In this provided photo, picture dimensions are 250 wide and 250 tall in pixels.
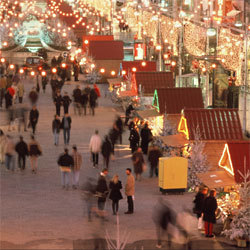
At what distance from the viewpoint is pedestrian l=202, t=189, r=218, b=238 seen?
1933 centimetres

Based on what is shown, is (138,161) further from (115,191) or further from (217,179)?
(217,179)

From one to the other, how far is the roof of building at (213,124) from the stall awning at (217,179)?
18.0 ft

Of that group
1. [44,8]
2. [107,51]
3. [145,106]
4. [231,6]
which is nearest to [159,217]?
[145,106]

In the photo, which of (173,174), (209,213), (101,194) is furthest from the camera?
(173,174)

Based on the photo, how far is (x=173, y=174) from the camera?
24.0 m

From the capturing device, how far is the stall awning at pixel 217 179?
20859 mm

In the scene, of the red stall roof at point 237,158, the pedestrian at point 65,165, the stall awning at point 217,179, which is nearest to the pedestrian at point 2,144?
the pedestrian at point 65,165

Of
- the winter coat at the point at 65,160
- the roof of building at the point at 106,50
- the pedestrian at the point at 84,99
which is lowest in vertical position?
the winter coat at the point at 65,160

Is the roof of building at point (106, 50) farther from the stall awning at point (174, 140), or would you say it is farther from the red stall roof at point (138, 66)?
the stall awning at point (174, 140)

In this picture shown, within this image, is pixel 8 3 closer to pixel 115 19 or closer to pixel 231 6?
pixel 115 19

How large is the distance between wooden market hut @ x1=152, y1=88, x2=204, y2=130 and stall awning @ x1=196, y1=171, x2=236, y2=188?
39.7ft

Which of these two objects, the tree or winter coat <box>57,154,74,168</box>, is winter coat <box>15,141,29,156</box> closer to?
winter coat <box>57,154,74,168</box>

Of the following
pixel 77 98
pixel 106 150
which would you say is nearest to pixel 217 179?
pixel 106 150

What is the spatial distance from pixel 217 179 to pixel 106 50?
3749 centimetres
